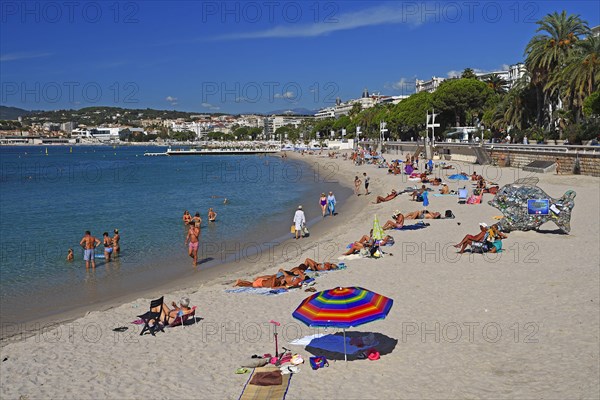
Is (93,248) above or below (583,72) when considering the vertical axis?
below

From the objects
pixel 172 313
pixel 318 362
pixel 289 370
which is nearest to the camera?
pixel 289 370

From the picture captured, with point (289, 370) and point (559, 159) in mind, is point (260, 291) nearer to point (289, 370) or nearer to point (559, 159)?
point (289, 370)

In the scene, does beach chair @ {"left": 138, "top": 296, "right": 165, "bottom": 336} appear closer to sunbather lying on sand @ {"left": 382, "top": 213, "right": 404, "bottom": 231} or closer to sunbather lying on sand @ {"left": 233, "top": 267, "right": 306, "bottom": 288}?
sunbather lying on sand @ {"left": 233, "top": 267, "right": 306, "bottom": 288}

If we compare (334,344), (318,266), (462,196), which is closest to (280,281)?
(318,266)

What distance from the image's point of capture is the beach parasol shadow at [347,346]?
8.26 meters

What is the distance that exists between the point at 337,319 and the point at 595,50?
37.2 metres

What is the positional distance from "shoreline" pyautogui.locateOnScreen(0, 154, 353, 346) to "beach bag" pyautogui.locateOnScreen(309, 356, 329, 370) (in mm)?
5728

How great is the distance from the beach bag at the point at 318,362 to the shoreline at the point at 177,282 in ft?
18.8

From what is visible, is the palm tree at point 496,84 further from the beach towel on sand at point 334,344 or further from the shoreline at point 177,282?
the beach towel on sand at point 334,344

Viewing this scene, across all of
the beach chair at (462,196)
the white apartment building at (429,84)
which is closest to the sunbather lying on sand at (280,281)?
the beach chair at (462,196)

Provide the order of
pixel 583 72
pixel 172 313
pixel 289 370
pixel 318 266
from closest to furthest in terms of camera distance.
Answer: pixel 289 370
pixel 172 313
pixel 318 266
pixel 583 72

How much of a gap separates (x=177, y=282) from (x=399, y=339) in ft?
25.2

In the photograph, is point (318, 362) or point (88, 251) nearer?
point (318, 362)

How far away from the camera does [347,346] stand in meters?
8.47
